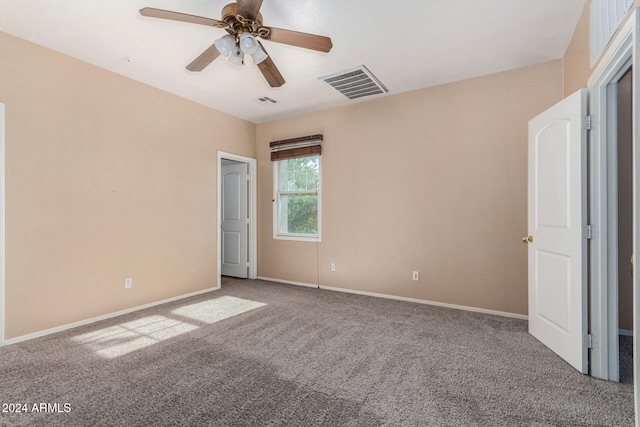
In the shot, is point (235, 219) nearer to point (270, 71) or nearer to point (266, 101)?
point (266, 101)

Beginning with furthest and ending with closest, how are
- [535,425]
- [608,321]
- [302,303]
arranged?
[302,303], [608,321], [535,425]

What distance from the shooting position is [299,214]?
488cm

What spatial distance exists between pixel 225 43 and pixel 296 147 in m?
2.66

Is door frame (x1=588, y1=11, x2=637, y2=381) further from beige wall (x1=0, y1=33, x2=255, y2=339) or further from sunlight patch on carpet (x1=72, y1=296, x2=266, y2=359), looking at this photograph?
beige wall (x1=0, y1=33, x2=255, y2=339)

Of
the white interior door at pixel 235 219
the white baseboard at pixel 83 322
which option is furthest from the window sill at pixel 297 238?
the white baseboard at pixel 83 322

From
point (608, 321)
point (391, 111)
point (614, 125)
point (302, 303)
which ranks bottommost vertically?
point (302, 303)

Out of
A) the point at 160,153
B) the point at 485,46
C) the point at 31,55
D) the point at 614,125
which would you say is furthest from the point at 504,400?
the point at 31,55

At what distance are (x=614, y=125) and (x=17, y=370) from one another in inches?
178

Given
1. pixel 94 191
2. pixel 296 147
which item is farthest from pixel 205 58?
pixel 296 147

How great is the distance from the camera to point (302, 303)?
3773 millimetres

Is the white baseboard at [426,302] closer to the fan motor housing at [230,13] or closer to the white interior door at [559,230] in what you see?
the white interior door at [559,230]

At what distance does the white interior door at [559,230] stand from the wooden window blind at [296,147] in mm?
2706

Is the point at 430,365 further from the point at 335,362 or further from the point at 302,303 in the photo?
the point at 302,303

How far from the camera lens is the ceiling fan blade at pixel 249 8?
1.79 metres
